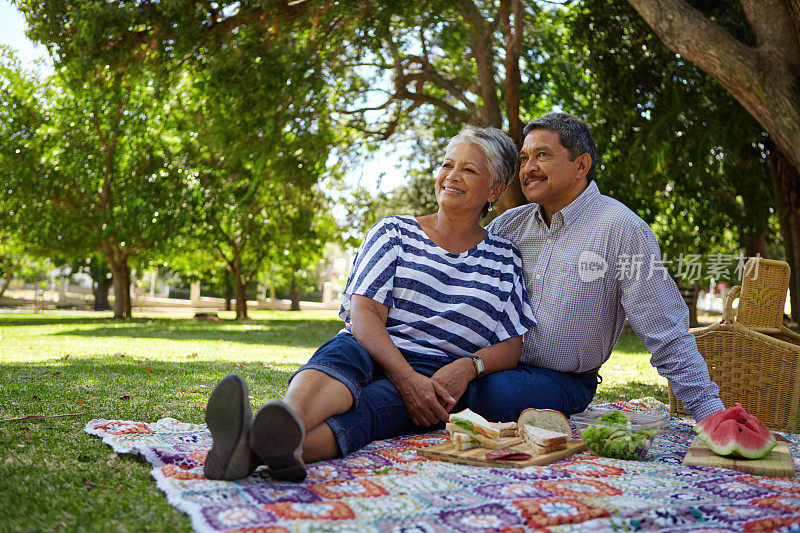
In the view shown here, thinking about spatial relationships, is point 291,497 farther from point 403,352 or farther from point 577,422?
point 577,422

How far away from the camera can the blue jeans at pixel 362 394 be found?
330cm

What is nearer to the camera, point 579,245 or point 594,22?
point 579,245

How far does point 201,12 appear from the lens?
37.2ft

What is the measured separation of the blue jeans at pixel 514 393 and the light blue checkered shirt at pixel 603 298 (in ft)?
0.66

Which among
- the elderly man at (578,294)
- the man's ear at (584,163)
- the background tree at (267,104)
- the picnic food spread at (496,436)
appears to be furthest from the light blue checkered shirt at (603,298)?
A: the background tree at (267,104)

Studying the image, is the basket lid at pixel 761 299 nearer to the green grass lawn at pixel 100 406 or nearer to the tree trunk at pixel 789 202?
the green grass lawn at pixel 100 406

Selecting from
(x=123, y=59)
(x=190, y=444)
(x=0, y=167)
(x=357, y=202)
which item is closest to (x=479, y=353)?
(x=190, y=444)

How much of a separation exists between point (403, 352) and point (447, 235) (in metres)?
0.75

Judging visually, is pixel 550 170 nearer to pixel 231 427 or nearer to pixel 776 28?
pixel 231 427

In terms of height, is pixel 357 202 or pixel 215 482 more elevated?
pixel 357 202

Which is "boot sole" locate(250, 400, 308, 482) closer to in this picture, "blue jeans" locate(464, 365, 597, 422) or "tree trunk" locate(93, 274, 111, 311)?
"blue jeans" locate(464, 365, 597, 422)

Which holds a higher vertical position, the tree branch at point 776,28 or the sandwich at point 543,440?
the tree branch at point 776,28

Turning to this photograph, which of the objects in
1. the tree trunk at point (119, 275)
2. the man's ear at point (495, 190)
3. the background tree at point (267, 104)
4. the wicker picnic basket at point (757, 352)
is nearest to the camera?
the man's ear at point (495, 190)

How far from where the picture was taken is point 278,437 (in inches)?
104
